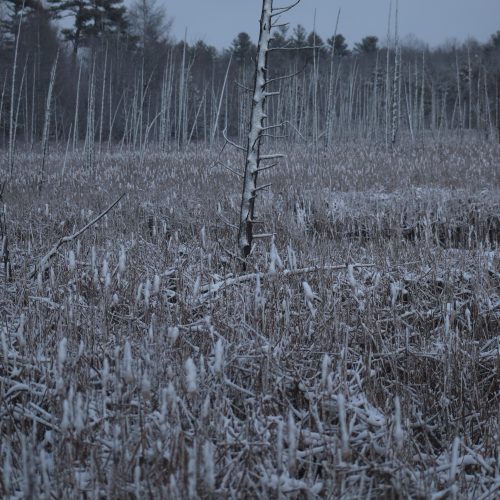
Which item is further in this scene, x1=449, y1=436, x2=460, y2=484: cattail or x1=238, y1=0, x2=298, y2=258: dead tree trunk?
x1=238, y1=0, x2=298, y2=258: dead tree trunk

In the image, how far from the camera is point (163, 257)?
3.54 meters

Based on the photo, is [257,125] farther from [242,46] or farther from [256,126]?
[242,46]

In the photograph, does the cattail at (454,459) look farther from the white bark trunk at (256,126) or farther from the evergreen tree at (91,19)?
the evergreen tree at (91,19)

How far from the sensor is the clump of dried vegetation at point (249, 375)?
135 cm

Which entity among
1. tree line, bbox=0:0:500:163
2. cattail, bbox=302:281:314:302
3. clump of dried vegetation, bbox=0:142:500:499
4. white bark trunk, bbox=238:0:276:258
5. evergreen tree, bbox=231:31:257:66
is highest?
evergreen tree, bbox=231:31:257:66

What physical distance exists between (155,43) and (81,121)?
23.2ft

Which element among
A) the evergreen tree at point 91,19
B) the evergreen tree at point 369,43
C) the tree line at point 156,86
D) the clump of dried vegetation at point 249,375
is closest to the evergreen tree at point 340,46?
the evergreen tree at point 369,43

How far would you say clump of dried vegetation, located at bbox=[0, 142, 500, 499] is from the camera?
1.35 m

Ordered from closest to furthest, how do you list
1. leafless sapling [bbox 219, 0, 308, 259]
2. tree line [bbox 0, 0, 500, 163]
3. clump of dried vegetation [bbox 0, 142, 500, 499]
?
1. clump of dried vegetation [bbox 0, 142, 500, 499]
2. leafless sapling [bbox 219, 0, 308, 259]
3. tree line [bbox 0, 0, 500, 163]

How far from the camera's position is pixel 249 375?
211 centimetres

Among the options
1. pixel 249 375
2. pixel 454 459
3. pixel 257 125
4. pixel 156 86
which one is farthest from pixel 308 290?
pixel 156 86

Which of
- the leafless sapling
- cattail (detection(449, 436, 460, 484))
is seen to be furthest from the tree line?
cattail (detection(449, 436, 460, 484))

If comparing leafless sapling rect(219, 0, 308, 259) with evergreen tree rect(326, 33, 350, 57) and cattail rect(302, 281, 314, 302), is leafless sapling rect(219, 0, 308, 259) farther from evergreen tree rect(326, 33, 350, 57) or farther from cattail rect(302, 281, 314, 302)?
evergreen tree rect(326, 33, 350, 57)

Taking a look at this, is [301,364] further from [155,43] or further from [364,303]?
[155,43]
